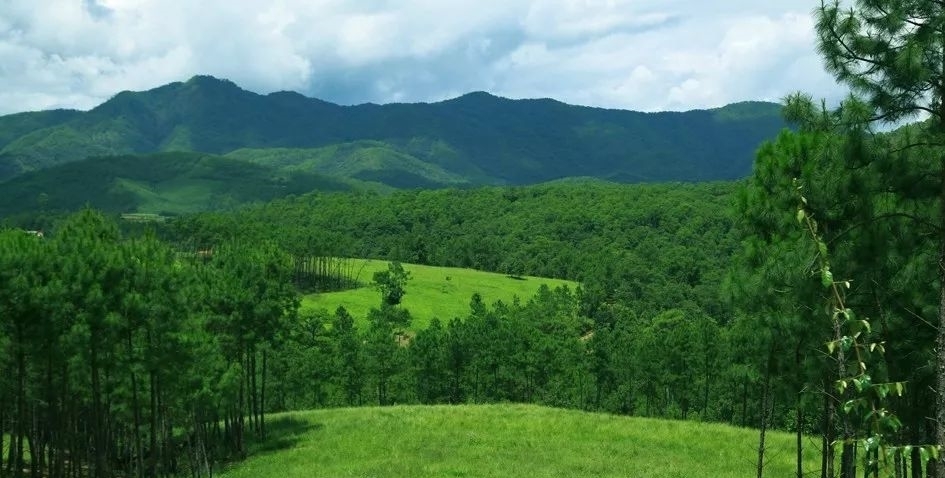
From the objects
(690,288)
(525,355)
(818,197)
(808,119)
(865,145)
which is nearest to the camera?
(865,145)

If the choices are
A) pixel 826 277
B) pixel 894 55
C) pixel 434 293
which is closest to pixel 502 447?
pixel 894 55

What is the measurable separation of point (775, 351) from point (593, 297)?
447 feet

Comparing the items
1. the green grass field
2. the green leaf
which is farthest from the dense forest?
the green grass field

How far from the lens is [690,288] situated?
6668 inches

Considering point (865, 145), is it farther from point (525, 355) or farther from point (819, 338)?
point (525, 355)

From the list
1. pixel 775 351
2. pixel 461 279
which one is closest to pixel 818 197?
pixel 775 351

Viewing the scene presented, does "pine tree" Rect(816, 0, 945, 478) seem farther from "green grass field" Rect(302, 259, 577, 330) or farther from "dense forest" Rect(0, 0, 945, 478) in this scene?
"green grass field" Rect(302, 259, 577, 330)

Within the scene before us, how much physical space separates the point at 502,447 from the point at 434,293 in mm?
113434

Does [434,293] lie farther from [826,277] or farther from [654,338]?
[826,277]

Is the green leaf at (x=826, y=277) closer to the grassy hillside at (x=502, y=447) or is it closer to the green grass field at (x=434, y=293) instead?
the grassy hillside at (x=502, y=447)

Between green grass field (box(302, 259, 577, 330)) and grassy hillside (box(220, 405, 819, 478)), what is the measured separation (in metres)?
77.9

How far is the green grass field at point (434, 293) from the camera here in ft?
451

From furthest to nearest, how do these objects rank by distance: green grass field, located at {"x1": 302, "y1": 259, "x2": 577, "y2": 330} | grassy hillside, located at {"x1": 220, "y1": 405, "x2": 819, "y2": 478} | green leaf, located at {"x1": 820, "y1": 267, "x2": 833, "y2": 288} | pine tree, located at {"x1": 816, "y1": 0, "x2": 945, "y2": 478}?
green grass field, located at {"x1": 302, "y1": 259, "x2": 577, "y2": 330} → grassy hillside, located at {"x1": 220, "y1": 405, "x2": 819, "y2": 478} → pine tree, located at {"x1": 816, "y1": 0, "x2": 945, "y2": 478} → green leaf, located at {"x1": 820, "y1": 267, "x2": 833, "y2": 288}

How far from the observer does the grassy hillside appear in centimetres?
3641
